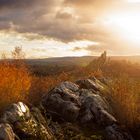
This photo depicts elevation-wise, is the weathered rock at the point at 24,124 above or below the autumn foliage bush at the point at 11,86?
below

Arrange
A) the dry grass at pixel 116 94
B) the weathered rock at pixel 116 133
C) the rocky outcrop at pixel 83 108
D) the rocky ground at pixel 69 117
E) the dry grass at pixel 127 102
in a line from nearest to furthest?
the rocky ground at pixel 69 117, the weathered rock at pixel 116 133, the rocky outcrop at pixel 83 108, the dry grass at pixel 116 94, the dry grass at pixel 127 102

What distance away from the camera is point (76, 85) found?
27.7 m

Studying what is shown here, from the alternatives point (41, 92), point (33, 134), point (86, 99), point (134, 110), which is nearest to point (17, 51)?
point (41, 92)

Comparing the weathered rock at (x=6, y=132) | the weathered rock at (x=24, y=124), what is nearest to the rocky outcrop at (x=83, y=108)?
the weathered rock at (x=24, y=124)

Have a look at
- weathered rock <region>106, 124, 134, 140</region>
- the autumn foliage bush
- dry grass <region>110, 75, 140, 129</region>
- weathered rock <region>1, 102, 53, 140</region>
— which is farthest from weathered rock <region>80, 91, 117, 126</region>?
weathered rock <region>1, 102, 53, 140</region>

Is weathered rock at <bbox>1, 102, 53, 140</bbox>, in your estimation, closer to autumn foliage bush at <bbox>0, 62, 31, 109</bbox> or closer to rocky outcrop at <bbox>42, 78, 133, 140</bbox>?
autumn foliage bush at <bbox>0, 62, 31, 109</bbox>

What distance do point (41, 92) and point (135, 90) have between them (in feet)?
30.8

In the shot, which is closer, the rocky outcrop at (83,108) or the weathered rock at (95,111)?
the rocky outcrop at (83,108)

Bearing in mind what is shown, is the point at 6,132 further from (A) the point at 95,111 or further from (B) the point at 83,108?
(A) the point at 95,111

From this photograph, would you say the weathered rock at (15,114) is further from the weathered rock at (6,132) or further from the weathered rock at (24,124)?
the weathered rock at (6,132)

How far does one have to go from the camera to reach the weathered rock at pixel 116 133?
23.0 metres

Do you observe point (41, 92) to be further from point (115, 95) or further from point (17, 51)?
point (115, 95)

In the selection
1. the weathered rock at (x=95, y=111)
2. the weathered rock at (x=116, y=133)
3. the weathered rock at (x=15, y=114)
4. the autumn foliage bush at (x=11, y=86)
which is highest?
the autumn foliage bush at (x=11, y=86)

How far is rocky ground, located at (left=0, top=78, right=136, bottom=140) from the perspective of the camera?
19109mm
